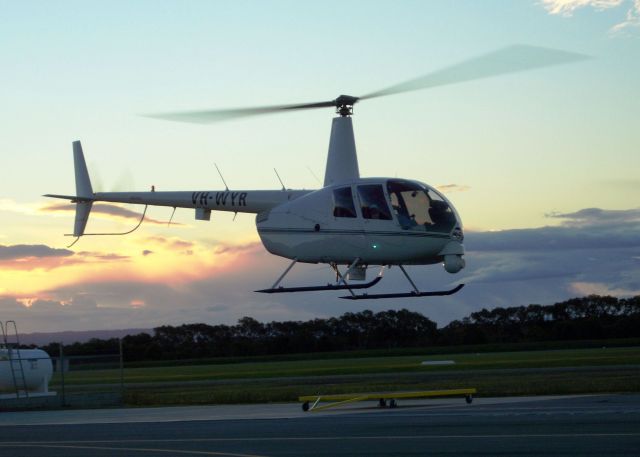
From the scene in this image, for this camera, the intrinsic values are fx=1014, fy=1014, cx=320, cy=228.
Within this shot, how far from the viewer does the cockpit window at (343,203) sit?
2744 cm

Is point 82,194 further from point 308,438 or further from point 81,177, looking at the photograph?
point 308,438

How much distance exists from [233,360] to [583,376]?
5929 cm

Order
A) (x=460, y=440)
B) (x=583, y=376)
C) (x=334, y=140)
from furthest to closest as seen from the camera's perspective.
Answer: (x=583, y=376), (x=334, y=140), (x=460, y=440)

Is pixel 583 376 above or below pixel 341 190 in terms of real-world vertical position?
below

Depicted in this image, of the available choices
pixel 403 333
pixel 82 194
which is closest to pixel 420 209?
pixel 82 194

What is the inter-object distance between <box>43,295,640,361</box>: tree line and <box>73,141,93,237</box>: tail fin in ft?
195

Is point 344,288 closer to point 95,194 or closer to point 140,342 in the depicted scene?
point 95,194

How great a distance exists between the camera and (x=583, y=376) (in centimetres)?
3919

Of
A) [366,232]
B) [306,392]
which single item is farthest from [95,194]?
[366,232]

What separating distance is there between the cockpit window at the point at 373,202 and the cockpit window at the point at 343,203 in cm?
33

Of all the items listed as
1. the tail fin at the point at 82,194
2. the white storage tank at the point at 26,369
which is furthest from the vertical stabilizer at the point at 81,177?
the white storage tank at the point at 26,369

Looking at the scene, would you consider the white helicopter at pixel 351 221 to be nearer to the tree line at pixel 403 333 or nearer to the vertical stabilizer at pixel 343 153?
the vertical stabilizer at pixel 343 153

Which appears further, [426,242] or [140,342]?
[140,342]

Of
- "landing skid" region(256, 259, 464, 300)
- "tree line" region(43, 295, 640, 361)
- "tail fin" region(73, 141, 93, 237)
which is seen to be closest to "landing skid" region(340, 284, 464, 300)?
"landing skid" region(256, 259, 464, 300)
